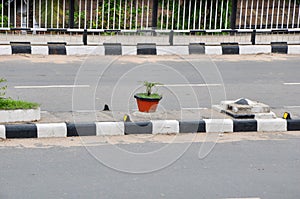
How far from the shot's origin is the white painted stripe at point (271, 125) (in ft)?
25.6

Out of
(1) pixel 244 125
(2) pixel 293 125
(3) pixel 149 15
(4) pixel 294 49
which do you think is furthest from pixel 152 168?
(3) pixel 149 15

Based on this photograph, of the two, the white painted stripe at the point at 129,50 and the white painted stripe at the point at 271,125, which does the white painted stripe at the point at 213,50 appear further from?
Answer: the white painted stripe at the point at 271,125

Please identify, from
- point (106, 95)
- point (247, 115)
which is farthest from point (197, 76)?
point (247, 115)

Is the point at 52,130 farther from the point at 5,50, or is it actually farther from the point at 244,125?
the point at 5,50

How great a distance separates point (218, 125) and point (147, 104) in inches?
33.9

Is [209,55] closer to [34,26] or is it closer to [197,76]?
[197,76]

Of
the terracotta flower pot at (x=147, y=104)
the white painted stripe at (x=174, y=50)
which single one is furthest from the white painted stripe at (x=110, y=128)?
the white painted stripe at (x=174, y=50)

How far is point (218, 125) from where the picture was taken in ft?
25.2

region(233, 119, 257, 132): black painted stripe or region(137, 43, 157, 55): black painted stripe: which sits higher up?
region(137, 43, 157, 55): black painted stripe

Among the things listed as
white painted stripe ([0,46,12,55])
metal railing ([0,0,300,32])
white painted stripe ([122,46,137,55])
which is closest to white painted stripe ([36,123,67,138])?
white painted stripe ([0,46,12,55])

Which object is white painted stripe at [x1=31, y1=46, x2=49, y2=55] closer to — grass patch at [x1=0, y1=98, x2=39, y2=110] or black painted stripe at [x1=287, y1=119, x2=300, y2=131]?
grass patch at [x1=0, y1=98, x2=39, y2=110]

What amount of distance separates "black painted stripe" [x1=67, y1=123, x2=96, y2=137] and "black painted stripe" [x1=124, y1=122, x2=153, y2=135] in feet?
1.24

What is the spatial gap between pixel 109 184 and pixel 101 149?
1.13 m

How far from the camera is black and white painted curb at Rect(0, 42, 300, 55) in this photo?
12648mm
